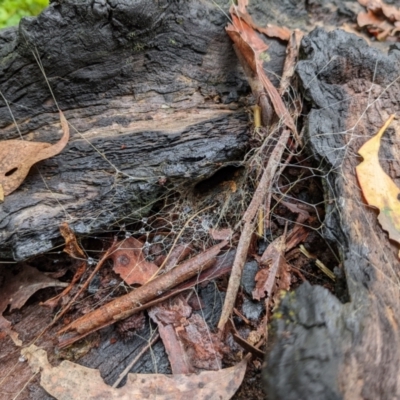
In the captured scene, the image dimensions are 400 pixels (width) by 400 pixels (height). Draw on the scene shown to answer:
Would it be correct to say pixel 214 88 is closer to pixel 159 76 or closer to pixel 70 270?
pixel 159 76

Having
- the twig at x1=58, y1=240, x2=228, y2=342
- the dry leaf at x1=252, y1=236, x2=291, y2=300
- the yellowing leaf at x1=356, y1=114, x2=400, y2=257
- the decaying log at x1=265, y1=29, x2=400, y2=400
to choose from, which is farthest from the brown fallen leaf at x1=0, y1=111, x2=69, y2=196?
the yellowing leaf at x1=356, y1=114, x2=400, y2=257

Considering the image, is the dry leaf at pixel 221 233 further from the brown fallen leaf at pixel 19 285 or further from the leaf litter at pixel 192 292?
the brown fallen leaf at pixel 19 285

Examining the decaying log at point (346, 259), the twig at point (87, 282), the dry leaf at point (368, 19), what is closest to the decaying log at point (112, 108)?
the twig at point (87, 282)

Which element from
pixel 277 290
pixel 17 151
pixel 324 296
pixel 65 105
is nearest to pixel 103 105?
pixel 65 105

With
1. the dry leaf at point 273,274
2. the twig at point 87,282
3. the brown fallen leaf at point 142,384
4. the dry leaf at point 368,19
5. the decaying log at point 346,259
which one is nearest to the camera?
the decaying log at point 346,259

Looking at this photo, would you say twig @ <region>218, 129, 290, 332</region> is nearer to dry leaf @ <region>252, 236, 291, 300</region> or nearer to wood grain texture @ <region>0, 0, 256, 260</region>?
dry leaf @ <region>252, 236, 291, 300</region>

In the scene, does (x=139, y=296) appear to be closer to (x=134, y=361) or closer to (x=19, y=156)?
(x=134, y=361)

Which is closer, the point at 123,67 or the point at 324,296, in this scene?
the point at 324,296
